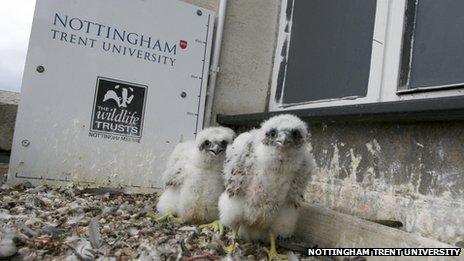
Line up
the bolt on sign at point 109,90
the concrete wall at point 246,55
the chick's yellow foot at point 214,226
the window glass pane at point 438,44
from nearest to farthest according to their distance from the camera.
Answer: the window glass pane at point 438,44 < the chick's yellow foot at point 214,226 < the bolt on sign at point 109,90 < the concrete wall at point 246,55

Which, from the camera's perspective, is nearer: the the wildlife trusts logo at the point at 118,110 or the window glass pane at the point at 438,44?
the window glass pane at the point at 438,44

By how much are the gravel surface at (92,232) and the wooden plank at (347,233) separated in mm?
248

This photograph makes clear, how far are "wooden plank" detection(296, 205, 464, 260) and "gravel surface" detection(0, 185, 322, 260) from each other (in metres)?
0.25

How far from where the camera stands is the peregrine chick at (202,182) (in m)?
2.63

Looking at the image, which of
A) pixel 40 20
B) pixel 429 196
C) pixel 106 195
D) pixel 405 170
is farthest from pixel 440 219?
pixel 40 20

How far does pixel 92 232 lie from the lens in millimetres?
2178

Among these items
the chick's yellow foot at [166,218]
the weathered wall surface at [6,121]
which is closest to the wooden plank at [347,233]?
the chick's yellow foot at [166,218]

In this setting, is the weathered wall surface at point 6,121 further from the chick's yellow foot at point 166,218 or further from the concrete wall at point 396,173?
A: the concrete wall at point 396,173

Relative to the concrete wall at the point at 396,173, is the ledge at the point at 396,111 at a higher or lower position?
higher

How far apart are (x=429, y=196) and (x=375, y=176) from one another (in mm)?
401

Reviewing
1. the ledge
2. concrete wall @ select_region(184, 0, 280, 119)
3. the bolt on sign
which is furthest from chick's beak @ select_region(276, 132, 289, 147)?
concrete wall @ select_region(184, 0, 280, 119)

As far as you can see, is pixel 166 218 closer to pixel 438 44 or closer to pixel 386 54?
pixel 386 54

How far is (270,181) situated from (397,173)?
830 mm

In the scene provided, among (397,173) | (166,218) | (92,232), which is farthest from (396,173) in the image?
(92,232)
